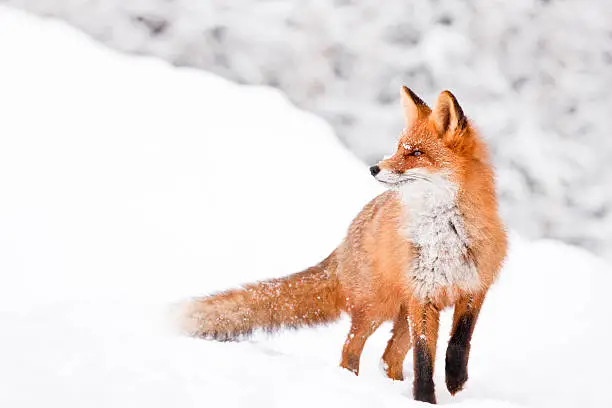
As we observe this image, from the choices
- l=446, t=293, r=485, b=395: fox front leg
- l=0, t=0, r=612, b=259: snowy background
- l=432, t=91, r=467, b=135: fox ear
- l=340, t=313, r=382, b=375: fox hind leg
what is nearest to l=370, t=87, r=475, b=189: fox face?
l=432, t=91, r=467, b=135: fox ear

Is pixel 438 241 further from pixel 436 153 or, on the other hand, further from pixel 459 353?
pixel 459 353

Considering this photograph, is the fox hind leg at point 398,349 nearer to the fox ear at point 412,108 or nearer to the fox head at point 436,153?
the fox head at point 436,153

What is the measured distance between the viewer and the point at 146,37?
7145 millimetres

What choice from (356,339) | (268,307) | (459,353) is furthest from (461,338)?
(268,307)

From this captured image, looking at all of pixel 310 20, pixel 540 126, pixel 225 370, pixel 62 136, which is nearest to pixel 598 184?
pixel 540 126

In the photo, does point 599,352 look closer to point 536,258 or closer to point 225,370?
point 536,258

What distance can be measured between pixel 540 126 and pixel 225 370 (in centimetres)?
571

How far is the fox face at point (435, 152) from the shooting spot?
10.4 ft

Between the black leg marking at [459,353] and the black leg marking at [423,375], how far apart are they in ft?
0.67

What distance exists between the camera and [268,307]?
3773 mm

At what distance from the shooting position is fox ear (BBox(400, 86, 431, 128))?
3381 millimetres

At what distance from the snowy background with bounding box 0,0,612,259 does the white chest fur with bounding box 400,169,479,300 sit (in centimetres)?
381

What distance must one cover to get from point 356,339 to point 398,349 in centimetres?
25

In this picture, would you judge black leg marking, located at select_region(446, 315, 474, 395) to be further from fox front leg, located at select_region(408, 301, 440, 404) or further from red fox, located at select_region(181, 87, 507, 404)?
fox front leg, located at select_region(408, 301, 440, 404)
